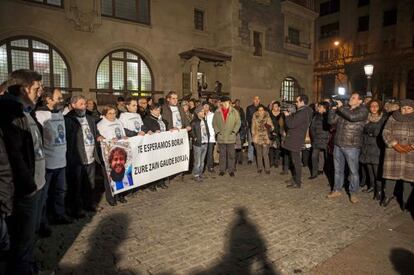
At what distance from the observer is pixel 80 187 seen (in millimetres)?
5617

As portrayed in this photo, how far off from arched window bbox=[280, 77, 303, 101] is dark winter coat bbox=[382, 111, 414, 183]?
17802 millimetres

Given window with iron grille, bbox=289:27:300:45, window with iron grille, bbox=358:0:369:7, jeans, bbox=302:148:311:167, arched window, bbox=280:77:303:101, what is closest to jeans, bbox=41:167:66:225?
jeans, bbox=302:148:311:167

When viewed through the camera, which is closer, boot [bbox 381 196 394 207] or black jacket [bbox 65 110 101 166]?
black jacket [bbox 65 110 101 166]

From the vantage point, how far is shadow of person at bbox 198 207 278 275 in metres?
3.67

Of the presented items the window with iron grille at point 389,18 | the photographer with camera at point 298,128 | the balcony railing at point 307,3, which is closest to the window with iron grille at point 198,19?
the balcony railing at point 307,3

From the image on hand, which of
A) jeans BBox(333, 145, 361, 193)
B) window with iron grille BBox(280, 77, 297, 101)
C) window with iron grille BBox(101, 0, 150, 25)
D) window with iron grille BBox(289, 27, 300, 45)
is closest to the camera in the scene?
jeans BBox(333, 145, 361, 193)

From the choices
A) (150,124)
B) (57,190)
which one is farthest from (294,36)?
(57,190)

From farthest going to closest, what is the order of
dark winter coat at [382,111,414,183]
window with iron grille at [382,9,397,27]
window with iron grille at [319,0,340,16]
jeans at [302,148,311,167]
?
window with iron grille at [319,0,340,16]
window with iron grille at [382,9,397,27]
jeans at [302,148,311,167]
dark winter coat at [382,111,414,183]

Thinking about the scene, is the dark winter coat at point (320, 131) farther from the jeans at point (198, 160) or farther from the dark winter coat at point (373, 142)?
the jeans at point (198, 160)

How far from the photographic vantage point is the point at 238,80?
63.5 feet

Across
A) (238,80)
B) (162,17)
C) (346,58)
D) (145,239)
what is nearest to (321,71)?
(346,58)

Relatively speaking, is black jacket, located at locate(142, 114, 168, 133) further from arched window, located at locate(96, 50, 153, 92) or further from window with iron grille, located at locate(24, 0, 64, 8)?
window with iron grille, located at locate(24, 0, 64, 8)

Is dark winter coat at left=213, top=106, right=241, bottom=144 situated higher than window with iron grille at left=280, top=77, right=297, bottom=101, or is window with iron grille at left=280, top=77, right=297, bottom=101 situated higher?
window with iron grille at left=280, top=77, right=297, bottom=101

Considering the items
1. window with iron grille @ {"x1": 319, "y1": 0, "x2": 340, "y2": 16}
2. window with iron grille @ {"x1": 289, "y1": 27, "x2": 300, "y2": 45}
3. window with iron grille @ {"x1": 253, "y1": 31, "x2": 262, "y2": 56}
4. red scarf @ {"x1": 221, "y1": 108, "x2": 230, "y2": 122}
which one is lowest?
red scarf @ {"x1": 221, "y1": 108, "x2": 230, "y2": 122}
